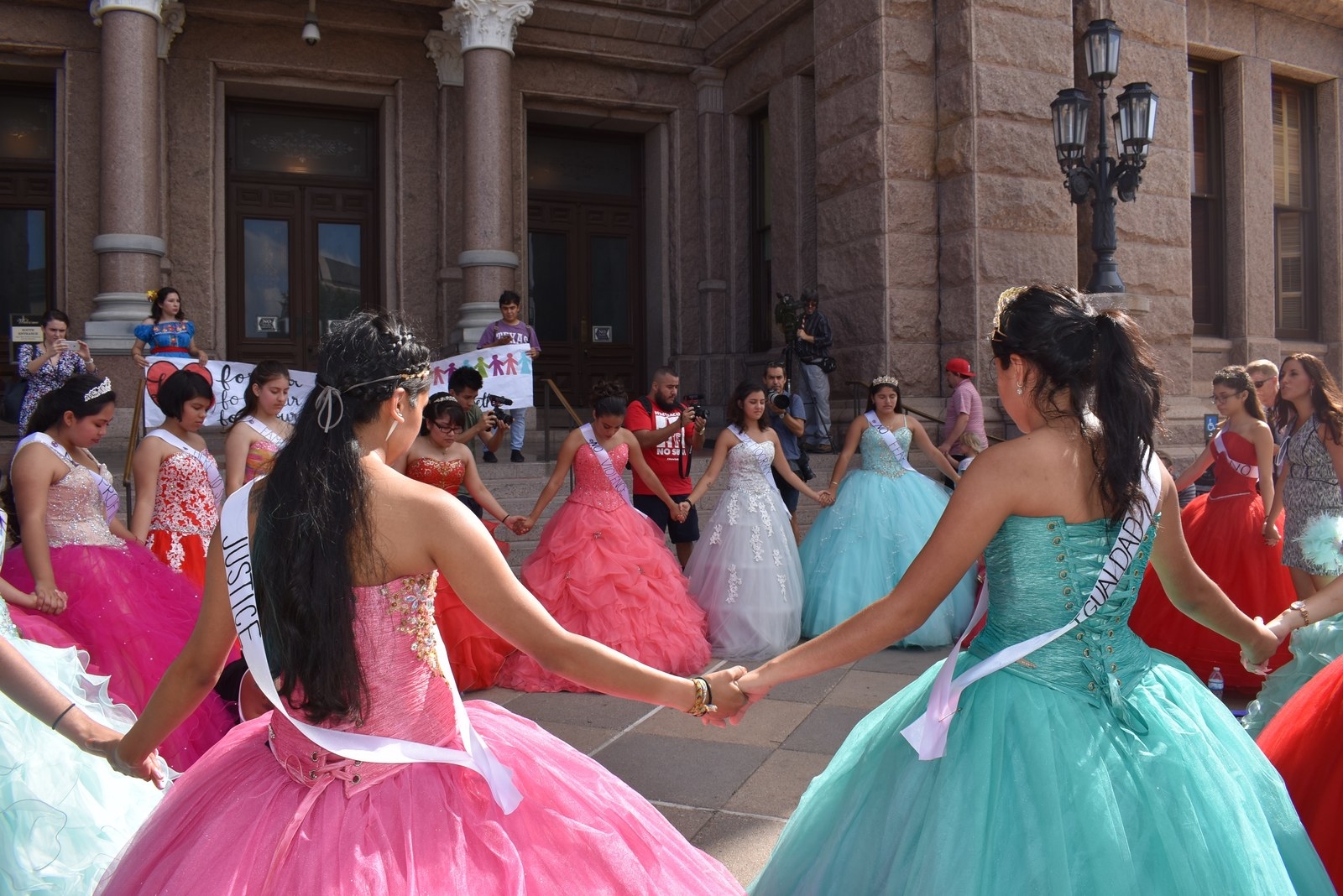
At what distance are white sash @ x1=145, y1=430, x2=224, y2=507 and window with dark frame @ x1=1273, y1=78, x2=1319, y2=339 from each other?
47.3 feet

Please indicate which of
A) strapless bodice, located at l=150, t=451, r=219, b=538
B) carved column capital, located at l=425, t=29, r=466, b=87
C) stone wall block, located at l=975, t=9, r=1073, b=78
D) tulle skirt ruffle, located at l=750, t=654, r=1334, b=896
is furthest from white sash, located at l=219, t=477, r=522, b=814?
carved column capital, located at l=425, t=29, r=466, b=87

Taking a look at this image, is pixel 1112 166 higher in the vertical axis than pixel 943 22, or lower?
lower

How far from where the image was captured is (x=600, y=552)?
23.8 feet

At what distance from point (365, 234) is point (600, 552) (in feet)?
29.0

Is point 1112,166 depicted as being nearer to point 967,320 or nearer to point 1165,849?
point 967,320

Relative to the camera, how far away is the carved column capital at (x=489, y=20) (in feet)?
40.1

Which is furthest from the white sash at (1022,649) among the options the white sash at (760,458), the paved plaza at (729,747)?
the white sash at (760,458)

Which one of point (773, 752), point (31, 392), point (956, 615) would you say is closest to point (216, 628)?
point (773, 752)

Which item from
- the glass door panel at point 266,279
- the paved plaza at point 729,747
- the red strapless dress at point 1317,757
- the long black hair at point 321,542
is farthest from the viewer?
the glass door panel at point 266,279

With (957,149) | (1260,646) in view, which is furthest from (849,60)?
(1260,646)

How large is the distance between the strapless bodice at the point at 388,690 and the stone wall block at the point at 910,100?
410 inches

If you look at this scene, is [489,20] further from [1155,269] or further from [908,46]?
[1155,269]

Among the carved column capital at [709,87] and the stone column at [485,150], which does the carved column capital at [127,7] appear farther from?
the carved column capital at [709,87]

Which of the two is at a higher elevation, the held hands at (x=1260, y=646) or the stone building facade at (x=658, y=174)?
the stone building facade at (x=658, y=174)
